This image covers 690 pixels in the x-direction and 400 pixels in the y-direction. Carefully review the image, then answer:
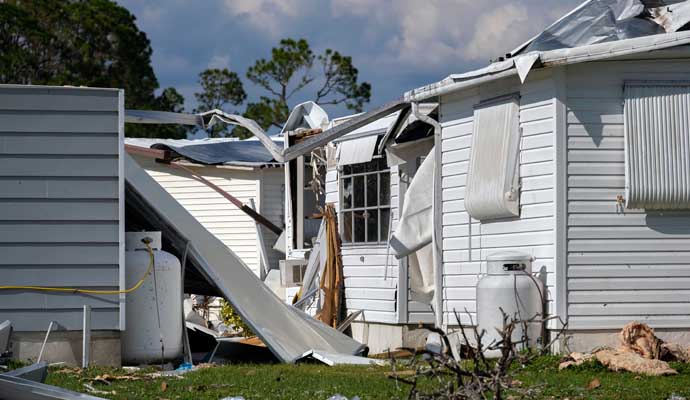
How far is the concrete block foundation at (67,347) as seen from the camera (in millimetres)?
12625

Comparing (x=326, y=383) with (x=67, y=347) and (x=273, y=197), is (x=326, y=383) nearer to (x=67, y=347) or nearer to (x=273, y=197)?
(x=67, y=347)

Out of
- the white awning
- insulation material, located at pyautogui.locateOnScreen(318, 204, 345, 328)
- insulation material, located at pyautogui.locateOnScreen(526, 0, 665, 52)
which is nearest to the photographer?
insulation material, located at pyautogui.locateOnScreen(526, 0, 665, 52)

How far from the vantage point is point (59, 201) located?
42.5 ft

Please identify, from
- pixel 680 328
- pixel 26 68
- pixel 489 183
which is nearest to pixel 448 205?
pixel 489 183

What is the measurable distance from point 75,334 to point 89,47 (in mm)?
28507

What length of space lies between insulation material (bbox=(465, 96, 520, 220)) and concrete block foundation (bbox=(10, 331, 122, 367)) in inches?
178

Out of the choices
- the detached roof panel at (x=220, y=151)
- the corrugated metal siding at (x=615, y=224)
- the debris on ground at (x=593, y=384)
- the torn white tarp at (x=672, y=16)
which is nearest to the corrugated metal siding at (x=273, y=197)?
the detached roof panel at (x=220, y=151)

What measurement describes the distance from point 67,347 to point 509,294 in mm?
4898

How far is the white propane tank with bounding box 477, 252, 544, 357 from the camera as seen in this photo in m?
12.8

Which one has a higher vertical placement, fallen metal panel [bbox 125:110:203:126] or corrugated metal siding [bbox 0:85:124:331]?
fallen metal panel [bbox 125:110:203:126]

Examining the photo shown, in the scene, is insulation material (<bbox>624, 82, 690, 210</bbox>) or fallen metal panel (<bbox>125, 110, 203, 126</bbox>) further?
fallen metal panel (<bbox>125, 110, 203, 126</bbox>)

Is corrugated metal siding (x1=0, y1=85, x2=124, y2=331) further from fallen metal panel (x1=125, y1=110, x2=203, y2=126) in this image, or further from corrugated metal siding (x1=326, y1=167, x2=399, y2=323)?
corrugated metal siding (x1=326, y1=167, x2=399, y2=323)

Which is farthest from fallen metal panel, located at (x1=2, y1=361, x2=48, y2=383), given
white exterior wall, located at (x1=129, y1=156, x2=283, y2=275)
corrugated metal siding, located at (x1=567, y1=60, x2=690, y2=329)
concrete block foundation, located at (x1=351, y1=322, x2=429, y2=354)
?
white exterior wall, located at (x1=129, y1=156, x2=283, y2=275)

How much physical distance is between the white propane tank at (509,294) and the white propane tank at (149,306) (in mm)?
3585
